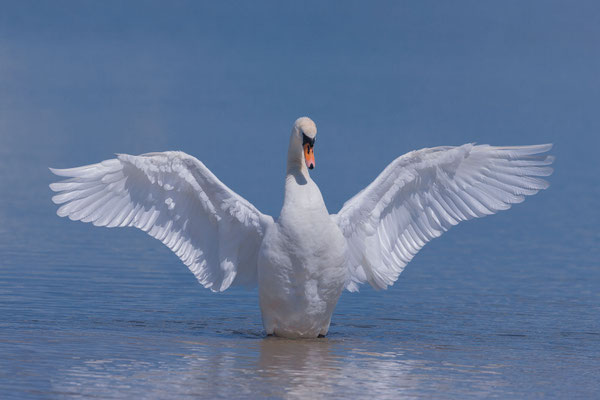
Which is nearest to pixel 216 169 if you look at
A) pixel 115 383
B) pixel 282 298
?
pixel 282 298

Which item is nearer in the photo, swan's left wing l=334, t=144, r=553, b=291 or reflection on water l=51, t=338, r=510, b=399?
reflection on water l=51, t=338, r=510, b=399

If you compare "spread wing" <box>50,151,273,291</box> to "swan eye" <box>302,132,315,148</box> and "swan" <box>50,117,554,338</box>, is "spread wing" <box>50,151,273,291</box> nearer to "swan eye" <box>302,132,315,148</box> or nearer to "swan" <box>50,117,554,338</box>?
"swan" <box>50,117,554,338</box>

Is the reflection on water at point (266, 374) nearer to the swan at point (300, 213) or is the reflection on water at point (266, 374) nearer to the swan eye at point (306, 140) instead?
the swan at point (300, 213)

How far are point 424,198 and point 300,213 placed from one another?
206cm

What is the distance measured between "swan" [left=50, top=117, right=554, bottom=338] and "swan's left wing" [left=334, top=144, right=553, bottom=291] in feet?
0.04

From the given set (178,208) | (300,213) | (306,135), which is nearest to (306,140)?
(306,135)

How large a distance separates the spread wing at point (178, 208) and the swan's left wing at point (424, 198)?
125 centimetres

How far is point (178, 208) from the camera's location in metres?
13.4

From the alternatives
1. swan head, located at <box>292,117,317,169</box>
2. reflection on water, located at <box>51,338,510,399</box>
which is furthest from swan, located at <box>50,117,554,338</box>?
reflection on water, located at <box>51,338,510,399</box>

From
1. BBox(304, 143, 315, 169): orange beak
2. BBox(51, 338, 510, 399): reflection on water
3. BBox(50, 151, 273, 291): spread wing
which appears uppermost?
BBox(304, 143, 315, 169): orange beak

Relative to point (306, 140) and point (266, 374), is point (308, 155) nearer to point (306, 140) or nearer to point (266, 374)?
point (306, 140)

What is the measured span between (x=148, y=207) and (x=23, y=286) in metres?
2.81

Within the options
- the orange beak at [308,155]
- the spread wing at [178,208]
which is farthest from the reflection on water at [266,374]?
the orange beak at [308,155]

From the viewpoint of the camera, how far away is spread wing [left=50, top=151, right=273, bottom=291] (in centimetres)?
1290
